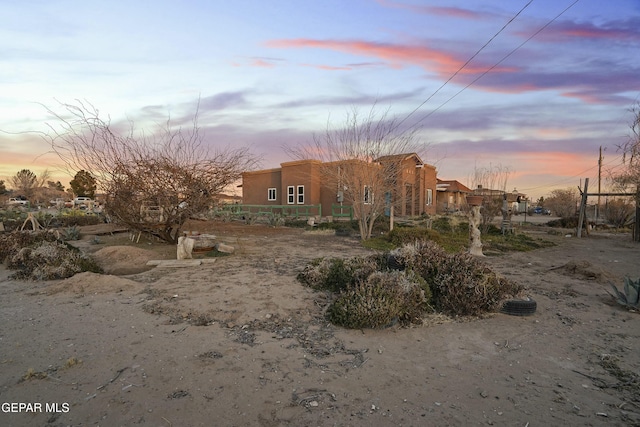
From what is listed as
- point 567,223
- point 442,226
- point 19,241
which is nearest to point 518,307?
point 19,241

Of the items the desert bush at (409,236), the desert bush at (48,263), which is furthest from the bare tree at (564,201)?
the desert bush at (48,263)

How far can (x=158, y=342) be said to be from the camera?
423cm

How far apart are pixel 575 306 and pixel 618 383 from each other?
2.82 m

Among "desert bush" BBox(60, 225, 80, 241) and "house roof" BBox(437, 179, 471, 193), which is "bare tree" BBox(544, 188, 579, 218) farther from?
"desert bush" BBox(60, 225, 80, 241)

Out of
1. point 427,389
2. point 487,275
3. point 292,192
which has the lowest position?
point 427,389

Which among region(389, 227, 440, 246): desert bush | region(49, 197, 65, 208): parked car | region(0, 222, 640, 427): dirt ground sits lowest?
region(0, 222, 640, 427): dirt ground

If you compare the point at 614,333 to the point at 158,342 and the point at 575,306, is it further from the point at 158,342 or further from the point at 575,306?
the point at 158,342

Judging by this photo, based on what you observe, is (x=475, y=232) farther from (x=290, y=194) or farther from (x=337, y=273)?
(x=290, y=194)

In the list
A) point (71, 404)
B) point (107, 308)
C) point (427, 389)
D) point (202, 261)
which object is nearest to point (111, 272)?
point (202, 261)

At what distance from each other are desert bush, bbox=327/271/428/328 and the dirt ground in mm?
187

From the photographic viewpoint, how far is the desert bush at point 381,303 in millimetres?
4758

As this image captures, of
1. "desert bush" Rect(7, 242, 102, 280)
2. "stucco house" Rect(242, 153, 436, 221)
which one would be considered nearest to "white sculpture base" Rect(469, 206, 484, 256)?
"desert bush" Rect(7, 242, 102, 280)

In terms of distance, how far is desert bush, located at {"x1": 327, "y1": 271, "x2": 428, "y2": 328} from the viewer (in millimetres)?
4758

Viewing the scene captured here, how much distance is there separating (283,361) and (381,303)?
1.63 meters
